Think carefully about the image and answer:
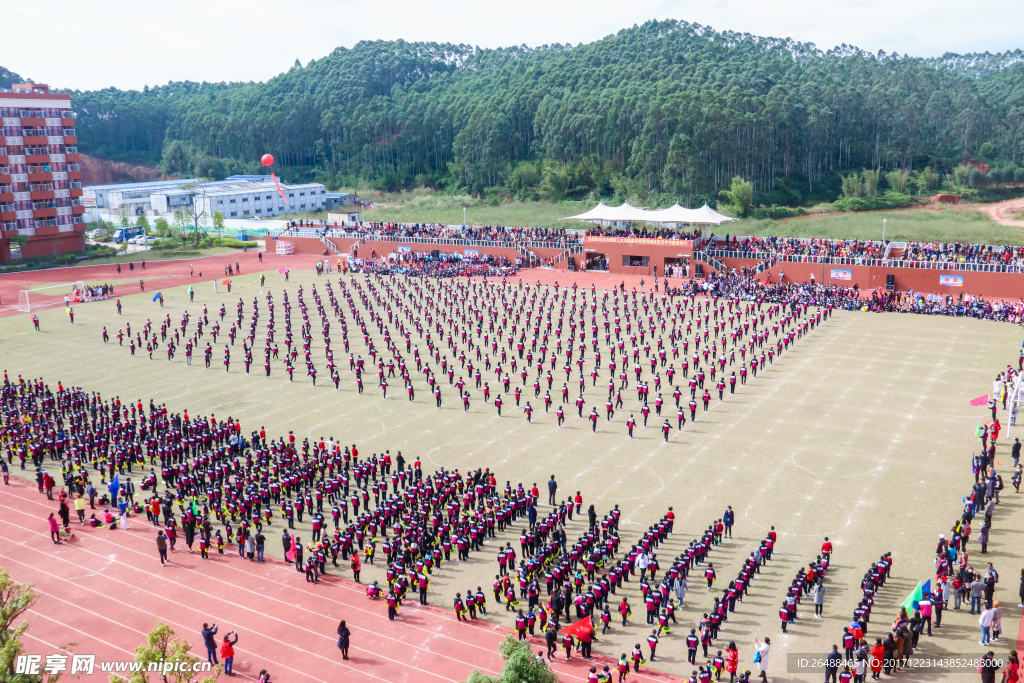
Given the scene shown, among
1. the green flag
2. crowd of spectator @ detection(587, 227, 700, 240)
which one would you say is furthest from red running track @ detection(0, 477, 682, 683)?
crowd of spectator @ detection(587, 227, 700, 240)

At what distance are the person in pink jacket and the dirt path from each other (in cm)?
8148

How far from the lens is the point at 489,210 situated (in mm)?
102312

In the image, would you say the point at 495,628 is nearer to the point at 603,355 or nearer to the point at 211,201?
the point at 603,355

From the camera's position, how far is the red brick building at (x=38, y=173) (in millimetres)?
69875

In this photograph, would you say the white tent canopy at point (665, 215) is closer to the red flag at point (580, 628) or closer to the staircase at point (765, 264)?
the staircase at point (765, 264)

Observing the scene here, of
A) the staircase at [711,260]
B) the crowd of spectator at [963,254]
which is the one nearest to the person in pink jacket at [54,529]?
the staircase at [711,260]

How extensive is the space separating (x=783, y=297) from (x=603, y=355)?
17856mm

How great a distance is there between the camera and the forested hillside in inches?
3679

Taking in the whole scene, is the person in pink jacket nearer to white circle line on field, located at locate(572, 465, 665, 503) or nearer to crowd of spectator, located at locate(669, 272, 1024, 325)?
white circle line on field, located at locate(572, 465, 665, 503)

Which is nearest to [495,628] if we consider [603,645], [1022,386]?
[603,645]

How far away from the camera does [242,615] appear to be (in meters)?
17.7

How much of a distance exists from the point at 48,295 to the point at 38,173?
2120cm

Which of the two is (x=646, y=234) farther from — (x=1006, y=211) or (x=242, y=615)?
(x=242, y=615)

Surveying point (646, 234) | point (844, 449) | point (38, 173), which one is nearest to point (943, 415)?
point (844, 449)
